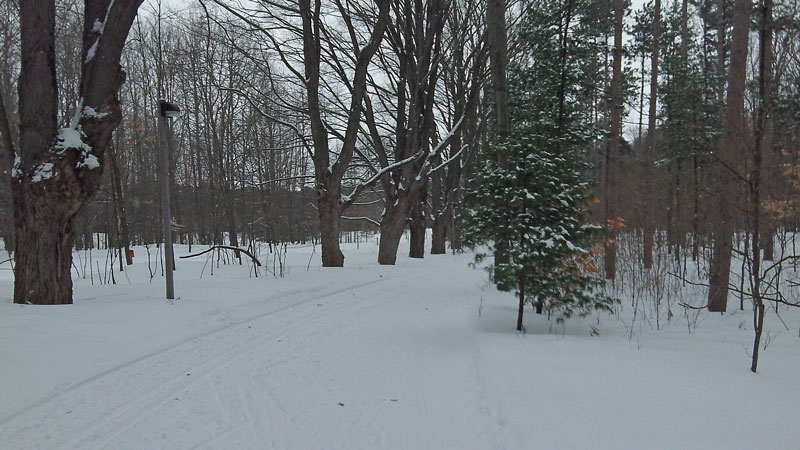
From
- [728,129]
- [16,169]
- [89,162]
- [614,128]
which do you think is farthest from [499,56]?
[16,169]

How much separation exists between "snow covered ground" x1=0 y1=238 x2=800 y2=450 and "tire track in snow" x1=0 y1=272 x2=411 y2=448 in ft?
0.05

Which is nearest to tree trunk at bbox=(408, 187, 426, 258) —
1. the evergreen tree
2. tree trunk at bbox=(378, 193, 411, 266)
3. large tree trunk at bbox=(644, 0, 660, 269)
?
tree trunk at bbox=(378, 193, 411, 266)

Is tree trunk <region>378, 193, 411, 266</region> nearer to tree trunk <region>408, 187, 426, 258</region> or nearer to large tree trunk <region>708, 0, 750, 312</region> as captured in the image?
tree trunk <region>408, 187, 426, 258</region>

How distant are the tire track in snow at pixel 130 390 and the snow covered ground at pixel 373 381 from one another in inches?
0.6

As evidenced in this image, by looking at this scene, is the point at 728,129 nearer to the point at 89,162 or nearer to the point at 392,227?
the point at 89,162

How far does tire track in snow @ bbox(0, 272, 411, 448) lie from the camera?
3107mm

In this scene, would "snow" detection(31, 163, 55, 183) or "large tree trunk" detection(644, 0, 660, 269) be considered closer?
"snow" detection(31, 163, 55, 183)

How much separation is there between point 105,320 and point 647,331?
23.8ft

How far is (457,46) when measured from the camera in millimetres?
18156

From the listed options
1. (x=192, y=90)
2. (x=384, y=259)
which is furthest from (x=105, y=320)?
(x=192, y=90)

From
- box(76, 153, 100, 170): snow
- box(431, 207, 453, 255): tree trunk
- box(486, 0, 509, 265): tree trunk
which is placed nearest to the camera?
box(76, 153, 100, 170): snow

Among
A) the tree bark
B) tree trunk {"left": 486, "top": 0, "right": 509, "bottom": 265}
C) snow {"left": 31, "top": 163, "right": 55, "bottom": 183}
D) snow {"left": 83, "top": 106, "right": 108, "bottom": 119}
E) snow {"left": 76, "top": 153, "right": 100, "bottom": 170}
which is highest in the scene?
tree trunk {"left": 486, "top": 0, "right": 509, "bottom": 265}

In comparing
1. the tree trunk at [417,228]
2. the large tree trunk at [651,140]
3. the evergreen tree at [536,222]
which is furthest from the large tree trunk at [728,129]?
the tree trunk at [417,228]

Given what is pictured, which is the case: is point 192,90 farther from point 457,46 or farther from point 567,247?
point 567,247
